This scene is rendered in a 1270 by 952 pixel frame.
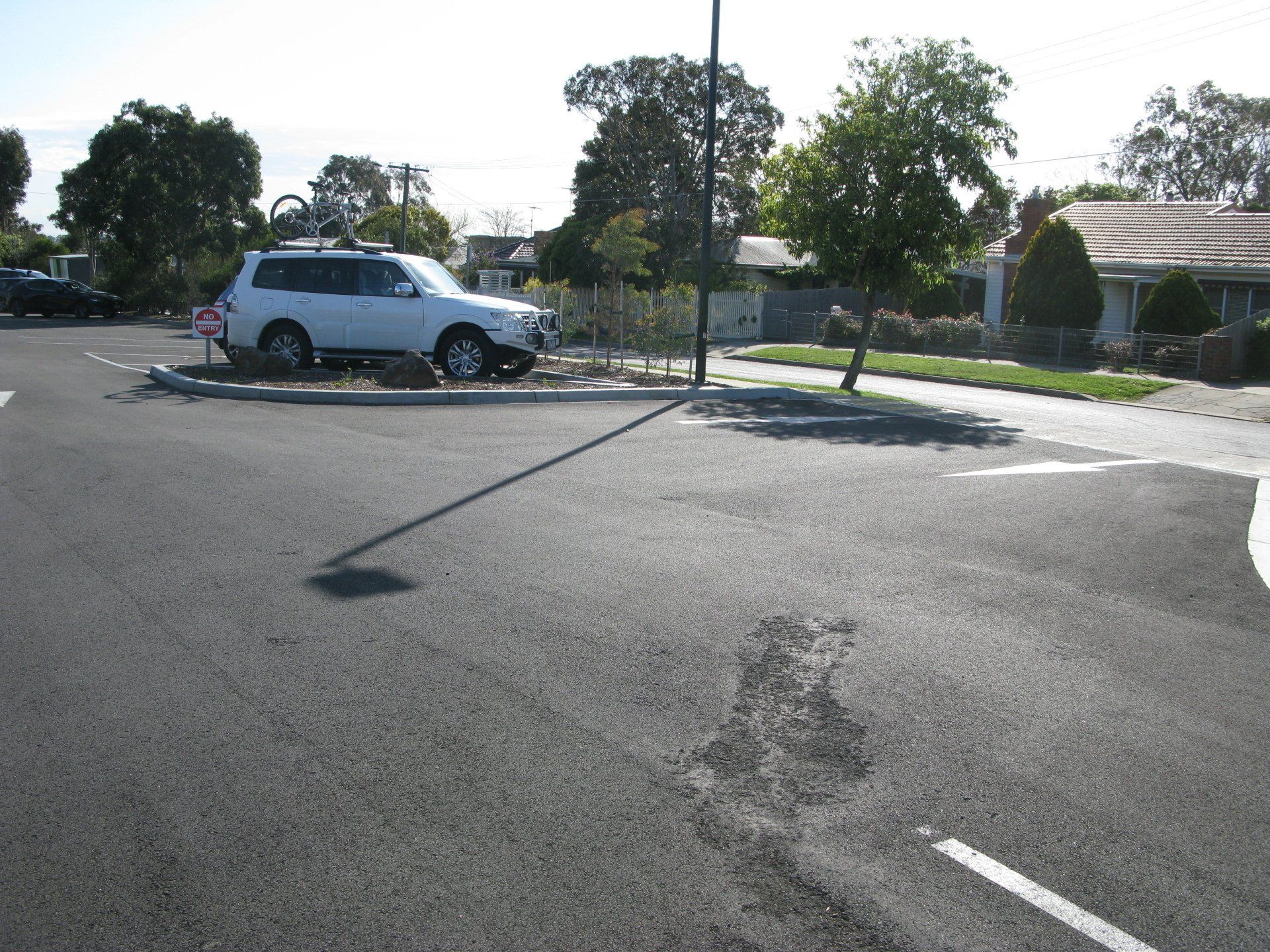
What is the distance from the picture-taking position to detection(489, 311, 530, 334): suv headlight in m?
16.8

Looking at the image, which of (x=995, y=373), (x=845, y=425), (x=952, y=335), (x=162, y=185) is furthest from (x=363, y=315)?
(x=162, y=185)

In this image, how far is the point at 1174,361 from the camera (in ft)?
87.9

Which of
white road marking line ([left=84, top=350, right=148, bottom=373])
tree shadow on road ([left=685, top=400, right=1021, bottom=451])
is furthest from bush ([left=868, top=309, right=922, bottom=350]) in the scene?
white road marking line ([left=84, top=350, right=148, bottom=373])

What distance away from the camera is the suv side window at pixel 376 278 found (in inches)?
658

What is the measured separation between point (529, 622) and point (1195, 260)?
32.9 meters

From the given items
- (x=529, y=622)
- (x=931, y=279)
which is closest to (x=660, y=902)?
(x=529, y=622)

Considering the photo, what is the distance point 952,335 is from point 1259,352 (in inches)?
341

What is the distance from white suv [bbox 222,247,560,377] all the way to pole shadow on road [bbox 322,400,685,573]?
4480 millimetres

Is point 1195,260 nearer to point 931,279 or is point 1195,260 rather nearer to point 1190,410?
point 1190,410

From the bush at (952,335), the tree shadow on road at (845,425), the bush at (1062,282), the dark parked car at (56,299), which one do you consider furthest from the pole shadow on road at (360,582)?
the dark parked car at (56,299)

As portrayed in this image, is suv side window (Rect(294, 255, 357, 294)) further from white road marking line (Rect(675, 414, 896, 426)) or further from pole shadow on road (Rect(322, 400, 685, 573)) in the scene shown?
white road marking line (Rect(675, 414, 896, 426))

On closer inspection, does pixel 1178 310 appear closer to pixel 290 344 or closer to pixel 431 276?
pixel 431 276

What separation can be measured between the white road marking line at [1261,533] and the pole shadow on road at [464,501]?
18.9 ft

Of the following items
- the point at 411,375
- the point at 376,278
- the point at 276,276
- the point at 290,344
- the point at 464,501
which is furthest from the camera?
the point at 290,344
